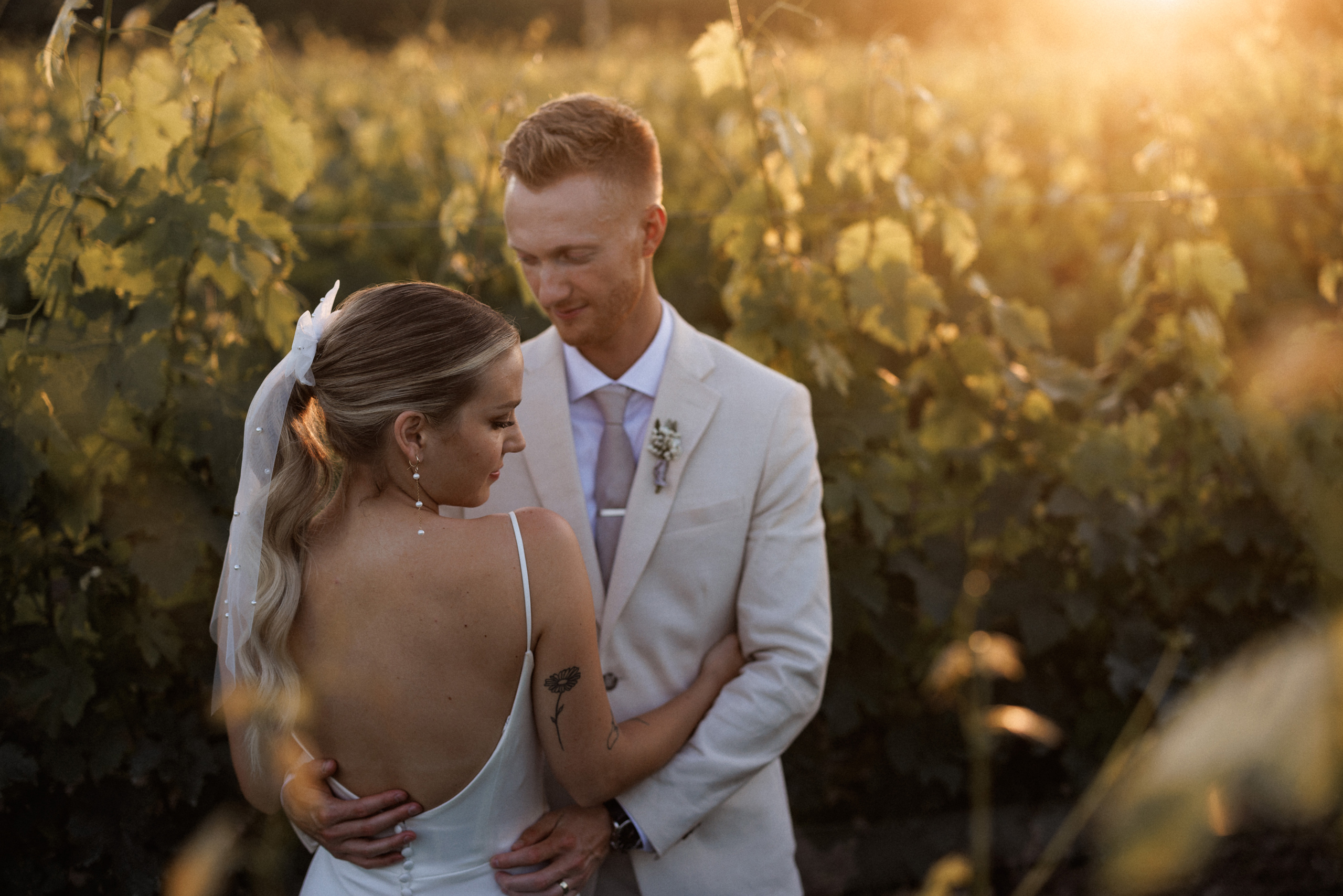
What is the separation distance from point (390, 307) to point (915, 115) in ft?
8.60

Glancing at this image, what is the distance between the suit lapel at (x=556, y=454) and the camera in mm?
2168

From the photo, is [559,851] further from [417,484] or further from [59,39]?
[59,39]

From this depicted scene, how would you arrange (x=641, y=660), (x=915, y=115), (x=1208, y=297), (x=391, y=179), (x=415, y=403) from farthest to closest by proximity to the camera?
(x=391, y=179)
(x=915, y=115)
(x=1208, y=297)
(x=641, y=660)
(x=415, y=403)

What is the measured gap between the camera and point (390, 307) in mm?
1665

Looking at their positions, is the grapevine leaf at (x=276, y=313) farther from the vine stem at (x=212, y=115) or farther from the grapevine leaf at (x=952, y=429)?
the grapevine leaf at (x=952, y=429)

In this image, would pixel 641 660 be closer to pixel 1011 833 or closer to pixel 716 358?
pixel 716 358

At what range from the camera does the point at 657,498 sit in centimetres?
218

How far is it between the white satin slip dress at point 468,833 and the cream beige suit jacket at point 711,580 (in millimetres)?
361

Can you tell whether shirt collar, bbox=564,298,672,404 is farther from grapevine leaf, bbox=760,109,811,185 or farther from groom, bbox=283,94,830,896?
grapevine leaf, bbox=760,109,811,185

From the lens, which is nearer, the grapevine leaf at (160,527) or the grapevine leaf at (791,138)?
the grapevine leaf at (160,527)

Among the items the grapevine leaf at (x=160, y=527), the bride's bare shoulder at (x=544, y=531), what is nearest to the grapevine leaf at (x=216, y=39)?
the grapevine leaf at (x=160, y=527)

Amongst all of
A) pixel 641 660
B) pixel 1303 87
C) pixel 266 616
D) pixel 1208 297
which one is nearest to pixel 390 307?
pixel 266 616

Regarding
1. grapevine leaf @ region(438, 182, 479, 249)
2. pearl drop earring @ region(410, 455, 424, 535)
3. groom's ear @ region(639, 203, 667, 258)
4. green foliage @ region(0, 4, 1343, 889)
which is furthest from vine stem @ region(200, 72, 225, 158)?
pearl drop earring @ region(410, 455, 424, 535)

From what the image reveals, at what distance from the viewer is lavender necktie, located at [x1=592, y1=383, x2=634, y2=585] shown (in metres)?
2.21
